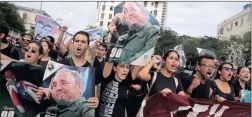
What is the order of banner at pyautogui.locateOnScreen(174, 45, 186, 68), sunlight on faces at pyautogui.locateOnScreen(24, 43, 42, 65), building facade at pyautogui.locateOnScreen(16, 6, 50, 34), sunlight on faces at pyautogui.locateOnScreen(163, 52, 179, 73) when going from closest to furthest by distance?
sunlight on faces at pyautogui.locateOnScreen(24, 43, 42, 65)
sunlight on faces at pyautogui.locateOnScreen(163, 52, 179, 73)
building facade at pyautogui.locateOnScreen(16, 6, 50, 34)
banner at pyautogui.locateOnScreen(174, 45, 186, 68)

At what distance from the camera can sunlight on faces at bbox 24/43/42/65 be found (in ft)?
11.9

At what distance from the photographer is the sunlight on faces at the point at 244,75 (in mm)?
4636

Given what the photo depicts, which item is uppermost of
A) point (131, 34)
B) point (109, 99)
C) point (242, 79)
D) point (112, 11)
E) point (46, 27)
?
point (112, 11)

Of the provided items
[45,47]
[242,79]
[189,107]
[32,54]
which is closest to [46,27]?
[45,47]

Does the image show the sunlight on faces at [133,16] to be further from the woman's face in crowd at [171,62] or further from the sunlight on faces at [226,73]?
the sunlight on faces at [226,73]

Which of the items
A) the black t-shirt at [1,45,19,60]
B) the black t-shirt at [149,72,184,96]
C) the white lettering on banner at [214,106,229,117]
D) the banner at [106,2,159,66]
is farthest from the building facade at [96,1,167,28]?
the white lettering on banner at [214,106,229,117]

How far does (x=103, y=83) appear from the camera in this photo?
3773 millimetres

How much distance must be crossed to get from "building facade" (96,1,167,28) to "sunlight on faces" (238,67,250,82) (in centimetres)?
135

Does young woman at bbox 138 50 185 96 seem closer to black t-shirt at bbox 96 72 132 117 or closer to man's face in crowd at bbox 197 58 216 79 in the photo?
black t-shirt at bbox 96 72 132 117

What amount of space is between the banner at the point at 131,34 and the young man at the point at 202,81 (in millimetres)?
735

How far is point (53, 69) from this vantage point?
3.54m

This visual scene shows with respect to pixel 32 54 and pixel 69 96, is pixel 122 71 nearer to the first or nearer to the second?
pixel 69 96

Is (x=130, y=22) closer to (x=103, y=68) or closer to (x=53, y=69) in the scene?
(x=103, y=68)

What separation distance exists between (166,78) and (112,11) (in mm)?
975
